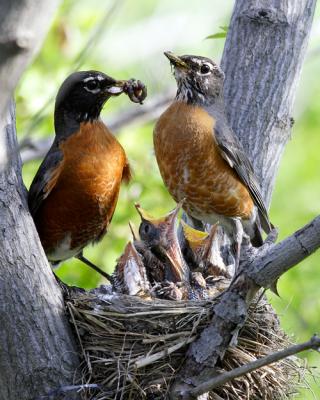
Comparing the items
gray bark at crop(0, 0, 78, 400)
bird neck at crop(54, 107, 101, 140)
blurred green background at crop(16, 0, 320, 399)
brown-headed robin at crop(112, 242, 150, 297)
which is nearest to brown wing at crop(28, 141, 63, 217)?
bird neck at crop(54, 107, 101, 140)

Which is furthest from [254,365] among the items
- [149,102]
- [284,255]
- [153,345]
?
[149,102]

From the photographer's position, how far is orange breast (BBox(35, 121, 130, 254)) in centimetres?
440

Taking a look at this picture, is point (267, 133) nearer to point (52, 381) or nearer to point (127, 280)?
point (127, 280)

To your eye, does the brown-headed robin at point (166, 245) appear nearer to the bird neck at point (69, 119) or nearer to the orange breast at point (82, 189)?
the orange breast at point (82, 189)

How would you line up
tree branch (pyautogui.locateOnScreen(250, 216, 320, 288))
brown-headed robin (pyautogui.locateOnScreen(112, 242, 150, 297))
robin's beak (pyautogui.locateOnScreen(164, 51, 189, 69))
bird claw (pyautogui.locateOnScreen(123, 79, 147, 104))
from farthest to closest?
robin's beak (pyautogui.locateOnScreen(164, 51, 189, 69)), bird claw (pyautogui.locateOnScreen(123, 79, 147, 104)), brown-headed robin (pyautogui.locateOnScreen(112, 242, 150, 297)), tree branch (pyautogui.locateOnScreen(250, 216, 320, 288))

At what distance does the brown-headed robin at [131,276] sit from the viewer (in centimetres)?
422

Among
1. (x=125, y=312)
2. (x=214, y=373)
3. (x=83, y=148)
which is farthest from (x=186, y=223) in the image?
(x=214, y=373)

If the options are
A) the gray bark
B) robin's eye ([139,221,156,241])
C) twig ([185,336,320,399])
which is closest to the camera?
twig ([185,336,320,399])

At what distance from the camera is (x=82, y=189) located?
4422 mm

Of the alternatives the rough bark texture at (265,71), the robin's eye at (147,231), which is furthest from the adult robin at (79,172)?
the rough bark texture at (265,71)

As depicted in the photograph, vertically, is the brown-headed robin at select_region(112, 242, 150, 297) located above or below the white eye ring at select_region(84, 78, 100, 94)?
below

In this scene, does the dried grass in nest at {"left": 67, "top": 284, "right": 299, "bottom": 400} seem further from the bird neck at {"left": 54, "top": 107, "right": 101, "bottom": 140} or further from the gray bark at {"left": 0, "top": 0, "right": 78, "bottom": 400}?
the bird neck at {"left": 54, "top": 107, "right": 101, "bottom": 140}

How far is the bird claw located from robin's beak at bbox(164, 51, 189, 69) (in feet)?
1.13

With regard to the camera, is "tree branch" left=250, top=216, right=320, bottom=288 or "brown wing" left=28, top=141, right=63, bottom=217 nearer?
"tree branch" left=250, top=216, right=320, bottom=288
